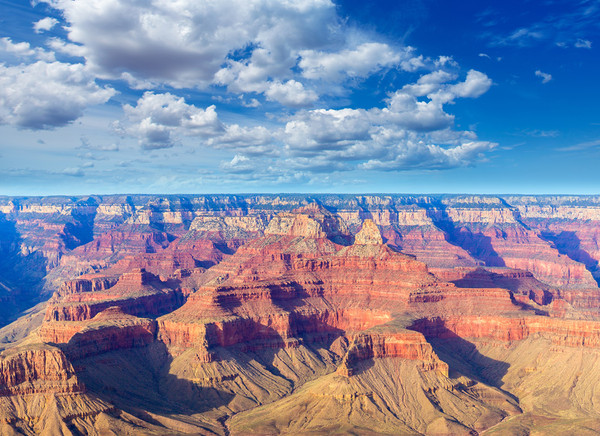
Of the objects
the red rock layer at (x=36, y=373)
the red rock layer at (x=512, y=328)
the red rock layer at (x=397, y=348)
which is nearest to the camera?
the red rock layer at (x=36, y=373)

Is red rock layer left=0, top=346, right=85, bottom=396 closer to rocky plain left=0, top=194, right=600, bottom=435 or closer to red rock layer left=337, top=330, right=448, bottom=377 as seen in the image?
rocky plain left=0, top=194, right=600, bottom=435

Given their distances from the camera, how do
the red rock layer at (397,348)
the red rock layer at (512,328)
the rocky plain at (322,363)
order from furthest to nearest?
the red rock layer at (512,328) < the red rock layer at (397,348) < the rocky plain at (322,363)

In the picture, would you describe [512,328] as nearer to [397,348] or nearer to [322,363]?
[397,348]

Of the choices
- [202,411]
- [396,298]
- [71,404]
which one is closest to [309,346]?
[396,298]

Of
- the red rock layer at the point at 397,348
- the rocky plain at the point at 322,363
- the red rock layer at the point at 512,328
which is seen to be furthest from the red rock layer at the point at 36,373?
the red rock layer at the point at 512,328

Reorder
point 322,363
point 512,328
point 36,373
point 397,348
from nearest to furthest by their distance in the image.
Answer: point 36,373, point 397,348, point 512,328, point 322,363

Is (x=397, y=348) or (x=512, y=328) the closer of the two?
(x=397, y=348)

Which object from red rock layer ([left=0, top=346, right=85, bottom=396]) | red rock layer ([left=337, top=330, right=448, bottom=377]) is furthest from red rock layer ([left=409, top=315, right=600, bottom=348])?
red rock layer ([left=0, top=346, right=85, bottom=396])

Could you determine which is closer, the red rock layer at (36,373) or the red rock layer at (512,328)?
the red rock layer at (36,373)

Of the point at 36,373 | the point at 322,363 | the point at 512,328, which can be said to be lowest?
the point at 322,363

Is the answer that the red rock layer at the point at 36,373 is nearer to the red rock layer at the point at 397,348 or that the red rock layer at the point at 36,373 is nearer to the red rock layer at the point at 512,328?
the red rock layer at the point at 397,348

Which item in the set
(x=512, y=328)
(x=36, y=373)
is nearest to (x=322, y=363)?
(x=512, y=328)

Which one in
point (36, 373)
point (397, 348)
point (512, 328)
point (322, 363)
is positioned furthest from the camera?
point (322, 363)
